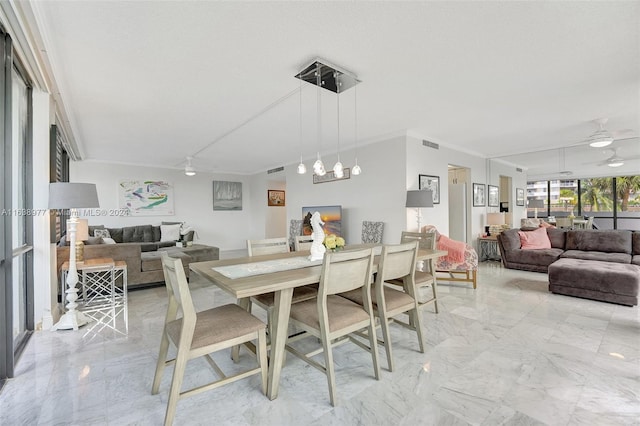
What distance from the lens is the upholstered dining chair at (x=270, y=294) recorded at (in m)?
2.36

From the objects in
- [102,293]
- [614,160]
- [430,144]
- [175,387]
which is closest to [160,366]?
[175,387]

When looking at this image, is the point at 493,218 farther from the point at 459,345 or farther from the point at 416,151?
the point at 459,345

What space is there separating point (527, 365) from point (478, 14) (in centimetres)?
251

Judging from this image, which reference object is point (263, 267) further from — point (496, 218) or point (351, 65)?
point (496, 218)

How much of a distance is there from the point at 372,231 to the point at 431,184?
132cm

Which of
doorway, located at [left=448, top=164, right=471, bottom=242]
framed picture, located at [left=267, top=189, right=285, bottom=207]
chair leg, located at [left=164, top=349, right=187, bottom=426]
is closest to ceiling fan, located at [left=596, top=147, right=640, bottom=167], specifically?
doorway, located at [left=448, top=164, right=471, bottom=242]

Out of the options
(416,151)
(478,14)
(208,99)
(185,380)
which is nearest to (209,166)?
(208,99)

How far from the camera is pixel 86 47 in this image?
2.26 m

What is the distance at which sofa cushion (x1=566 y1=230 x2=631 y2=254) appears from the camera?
16.5 feet

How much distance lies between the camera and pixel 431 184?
16.8 ft

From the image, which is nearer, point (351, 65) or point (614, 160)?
point (351, 65)

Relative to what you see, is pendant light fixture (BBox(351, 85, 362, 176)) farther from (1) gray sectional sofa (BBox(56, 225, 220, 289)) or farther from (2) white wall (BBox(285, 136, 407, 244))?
(1) gray sectional sofa (BBox(56, 225, 220, 289))

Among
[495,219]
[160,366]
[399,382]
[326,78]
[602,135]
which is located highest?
[326,78]

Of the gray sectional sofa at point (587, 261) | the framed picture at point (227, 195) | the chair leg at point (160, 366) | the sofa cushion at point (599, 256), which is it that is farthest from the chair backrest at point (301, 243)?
the framed picture at point (227, 195)
